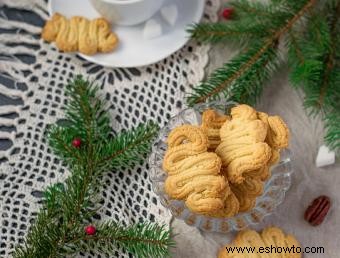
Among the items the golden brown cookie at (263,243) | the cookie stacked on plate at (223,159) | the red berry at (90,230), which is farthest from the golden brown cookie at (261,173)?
the red berry at (90,230)

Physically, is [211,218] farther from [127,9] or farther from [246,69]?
[127,9]

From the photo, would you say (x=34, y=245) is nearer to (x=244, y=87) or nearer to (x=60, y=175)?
(x=60, y=175)

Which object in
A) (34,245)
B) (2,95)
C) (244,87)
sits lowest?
(34,245)

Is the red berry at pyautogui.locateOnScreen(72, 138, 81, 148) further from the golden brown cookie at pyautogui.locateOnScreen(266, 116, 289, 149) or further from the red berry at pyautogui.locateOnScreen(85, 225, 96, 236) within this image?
the golden brown cookie at pyautogui.locateOnScreen(266, 116, 289, 149)

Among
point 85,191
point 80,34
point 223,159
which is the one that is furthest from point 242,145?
point 80,34

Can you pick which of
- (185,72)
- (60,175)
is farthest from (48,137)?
(185,72)
